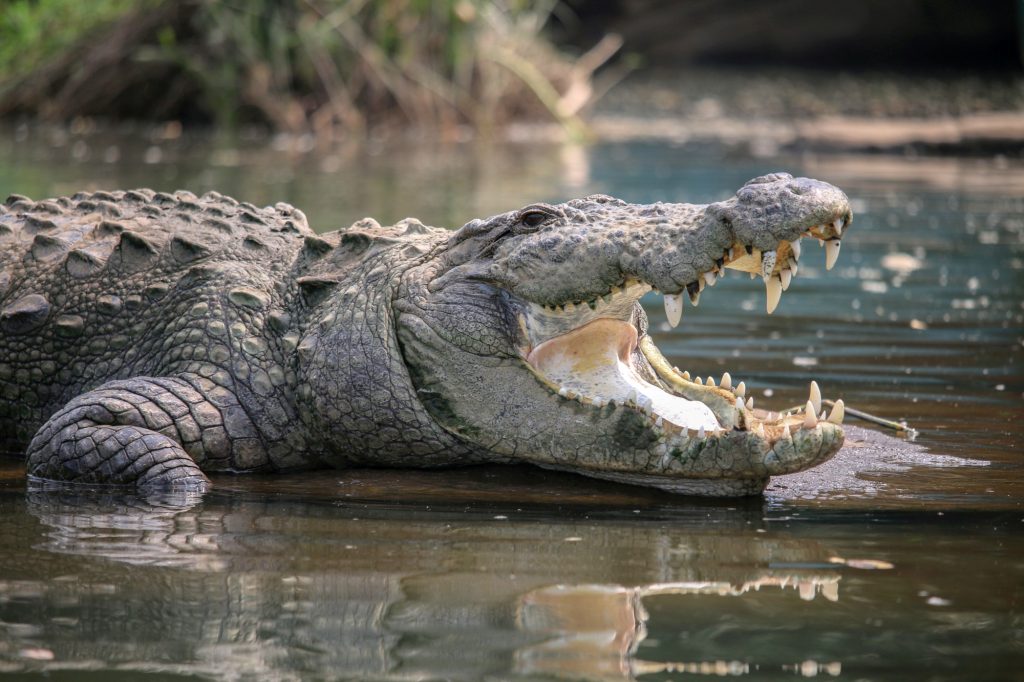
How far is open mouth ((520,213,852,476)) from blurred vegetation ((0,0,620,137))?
1397 cm

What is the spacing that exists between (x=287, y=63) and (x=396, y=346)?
49.5 ft

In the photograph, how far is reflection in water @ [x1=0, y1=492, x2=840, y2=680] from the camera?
303 cm

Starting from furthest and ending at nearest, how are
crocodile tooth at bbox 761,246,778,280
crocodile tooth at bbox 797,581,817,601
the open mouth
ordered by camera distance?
the open mouth → crocodile tooth at bbox 761,246,778,280 → crocodile tooth at bbox 797,581,817,601

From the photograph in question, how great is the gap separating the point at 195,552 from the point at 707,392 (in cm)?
180

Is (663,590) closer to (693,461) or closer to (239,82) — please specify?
(693,461)

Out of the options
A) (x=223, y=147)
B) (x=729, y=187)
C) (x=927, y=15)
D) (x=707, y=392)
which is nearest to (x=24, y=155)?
(x=223, y=147)

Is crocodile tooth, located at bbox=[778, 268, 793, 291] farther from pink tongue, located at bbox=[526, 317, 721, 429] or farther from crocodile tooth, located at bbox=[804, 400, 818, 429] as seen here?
pink tongue, located at bbox=[526, 317, 721, 429]

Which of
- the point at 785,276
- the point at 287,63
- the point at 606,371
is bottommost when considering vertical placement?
the point at 606,371

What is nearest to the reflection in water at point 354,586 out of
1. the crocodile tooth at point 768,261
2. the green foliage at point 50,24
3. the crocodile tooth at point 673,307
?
the crocodile tooth at point 673,307

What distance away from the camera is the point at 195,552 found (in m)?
3.84

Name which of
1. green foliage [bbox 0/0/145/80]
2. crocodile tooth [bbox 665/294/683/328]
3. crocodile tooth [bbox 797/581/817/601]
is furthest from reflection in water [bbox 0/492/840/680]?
green foliage [bbox 0/0/145/80]

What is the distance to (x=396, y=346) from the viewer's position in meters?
4.92

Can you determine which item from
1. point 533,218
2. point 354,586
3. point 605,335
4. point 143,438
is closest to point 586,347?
point 605,335

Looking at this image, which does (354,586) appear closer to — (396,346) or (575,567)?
(575,567)
